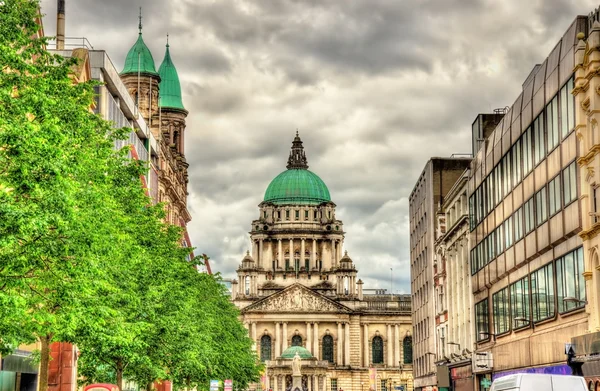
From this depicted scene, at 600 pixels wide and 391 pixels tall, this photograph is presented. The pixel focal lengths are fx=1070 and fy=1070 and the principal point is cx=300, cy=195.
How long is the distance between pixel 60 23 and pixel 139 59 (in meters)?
35.5

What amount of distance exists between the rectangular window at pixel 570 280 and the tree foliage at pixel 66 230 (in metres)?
16.7

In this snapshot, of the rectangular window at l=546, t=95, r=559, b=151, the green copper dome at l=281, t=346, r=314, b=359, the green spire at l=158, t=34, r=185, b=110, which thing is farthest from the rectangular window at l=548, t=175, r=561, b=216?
the green copper dome at l=281, t=346, r=314, b=359

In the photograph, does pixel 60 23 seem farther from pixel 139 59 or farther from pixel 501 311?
pixel 139 59

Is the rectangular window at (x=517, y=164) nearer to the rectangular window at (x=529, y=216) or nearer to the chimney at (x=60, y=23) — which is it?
the rectangular window at (x=529, y=216)

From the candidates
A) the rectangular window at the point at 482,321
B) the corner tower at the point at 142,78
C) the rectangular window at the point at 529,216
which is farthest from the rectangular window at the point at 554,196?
the corner tower at the point at 142,78

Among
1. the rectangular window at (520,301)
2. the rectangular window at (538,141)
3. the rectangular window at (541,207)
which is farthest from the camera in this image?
the rectangular window at (520,301)

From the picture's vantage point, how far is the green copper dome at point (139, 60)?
98.9 m

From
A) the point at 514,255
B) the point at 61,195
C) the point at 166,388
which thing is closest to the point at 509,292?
the point at 514,255

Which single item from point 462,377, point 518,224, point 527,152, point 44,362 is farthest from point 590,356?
point 462,377

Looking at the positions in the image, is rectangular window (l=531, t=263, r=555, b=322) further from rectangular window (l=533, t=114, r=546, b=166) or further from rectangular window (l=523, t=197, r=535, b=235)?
rectangular window (l=533, t=114, r=546, b=166)

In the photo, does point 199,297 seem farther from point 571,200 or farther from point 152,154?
point 571,200

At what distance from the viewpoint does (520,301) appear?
53.2 meters

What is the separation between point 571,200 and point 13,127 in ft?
79.1

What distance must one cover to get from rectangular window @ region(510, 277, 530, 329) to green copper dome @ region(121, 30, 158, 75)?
174ft
